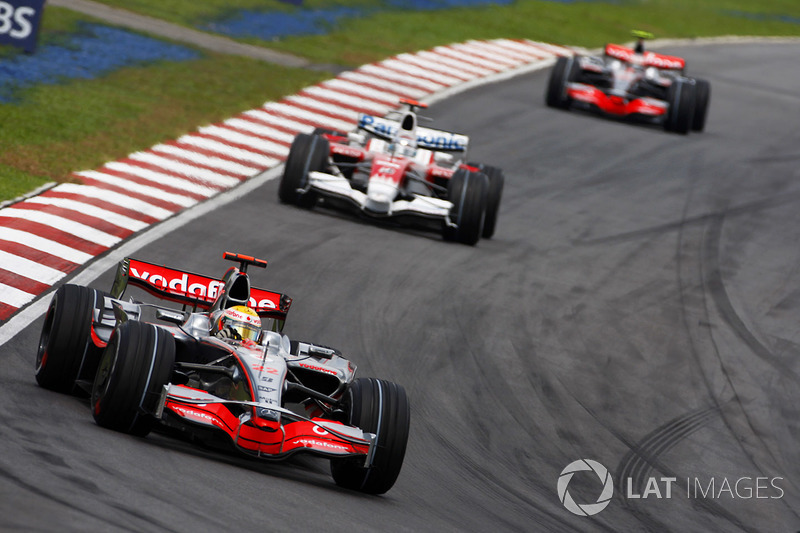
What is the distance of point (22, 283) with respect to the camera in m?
14.6

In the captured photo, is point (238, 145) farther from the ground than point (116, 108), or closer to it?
closer to it

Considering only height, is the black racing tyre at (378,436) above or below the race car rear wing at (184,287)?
below

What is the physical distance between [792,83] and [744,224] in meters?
14.7

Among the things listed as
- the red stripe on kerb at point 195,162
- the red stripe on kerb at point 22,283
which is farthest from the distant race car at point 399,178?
the red stripe on kerb at point 22,283

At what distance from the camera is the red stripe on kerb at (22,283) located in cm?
1443

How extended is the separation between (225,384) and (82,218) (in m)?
7.46

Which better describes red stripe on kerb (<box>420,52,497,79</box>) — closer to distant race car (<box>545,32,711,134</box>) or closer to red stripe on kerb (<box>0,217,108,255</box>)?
distant race car (<box>545,32,711,134</box>)

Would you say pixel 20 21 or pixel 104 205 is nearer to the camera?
pixel 104 205

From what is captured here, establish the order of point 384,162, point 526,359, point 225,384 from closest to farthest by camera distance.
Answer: point 225,384, point 526,359, point 384,162

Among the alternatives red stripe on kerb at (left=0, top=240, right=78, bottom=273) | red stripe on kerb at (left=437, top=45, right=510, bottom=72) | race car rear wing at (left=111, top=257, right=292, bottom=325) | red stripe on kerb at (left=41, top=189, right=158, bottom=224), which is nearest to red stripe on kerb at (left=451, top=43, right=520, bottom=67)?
red stripe on kerb at (left=437, top=45, right=510, bottom=72)

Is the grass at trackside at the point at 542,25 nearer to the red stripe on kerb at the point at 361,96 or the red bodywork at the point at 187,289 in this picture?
the red stripe on kerb at the point at 361,96

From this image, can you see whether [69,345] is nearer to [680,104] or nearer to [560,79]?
[560,79]

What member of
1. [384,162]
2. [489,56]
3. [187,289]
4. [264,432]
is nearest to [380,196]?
[384,162]

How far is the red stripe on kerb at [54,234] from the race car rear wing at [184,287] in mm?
4100
